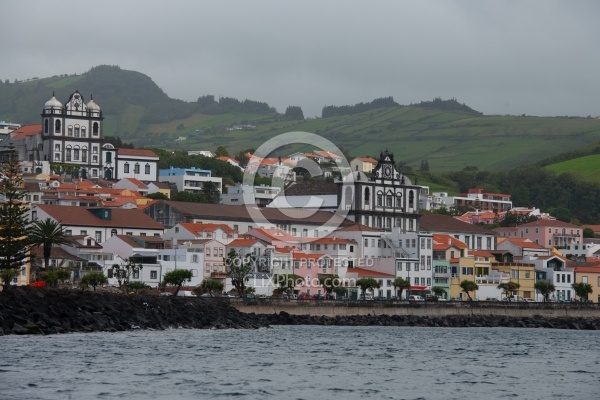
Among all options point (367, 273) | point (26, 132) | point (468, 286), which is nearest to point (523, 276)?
point (468, 286)

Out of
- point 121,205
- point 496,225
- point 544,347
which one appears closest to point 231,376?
point 544,347

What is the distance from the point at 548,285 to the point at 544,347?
49.2m

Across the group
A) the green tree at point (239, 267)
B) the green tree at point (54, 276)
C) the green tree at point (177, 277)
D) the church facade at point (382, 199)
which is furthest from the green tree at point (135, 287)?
the church facade at point (382, 199)

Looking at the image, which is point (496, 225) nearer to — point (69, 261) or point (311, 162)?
point (311, 162)

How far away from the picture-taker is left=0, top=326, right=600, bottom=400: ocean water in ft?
140

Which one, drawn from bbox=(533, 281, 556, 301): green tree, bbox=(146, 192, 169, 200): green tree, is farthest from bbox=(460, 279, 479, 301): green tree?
bbox=(146, 192, 169, 200): green tree

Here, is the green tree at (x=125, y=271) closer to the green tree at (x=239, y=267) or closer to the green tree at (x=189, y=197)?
the green tree at (x=239, y=267)

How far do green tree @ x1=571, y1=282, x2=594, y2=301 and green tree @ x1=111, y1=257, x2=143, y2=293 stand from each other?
A: 41072mm

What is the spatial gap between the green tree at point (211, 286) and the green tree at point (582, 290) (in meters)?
35.9

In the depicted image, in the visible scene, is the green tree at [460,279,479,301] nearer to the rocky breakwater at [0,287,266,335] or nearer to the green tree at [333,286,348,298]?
the green tree at [333,286,348,298]

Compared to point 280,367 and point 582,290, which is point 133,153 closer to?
point 582,290

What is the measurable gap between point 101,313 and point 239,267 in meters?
36.4

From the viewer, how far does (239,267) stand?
104 meters

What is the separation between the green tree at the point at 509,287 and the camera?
117 metres
